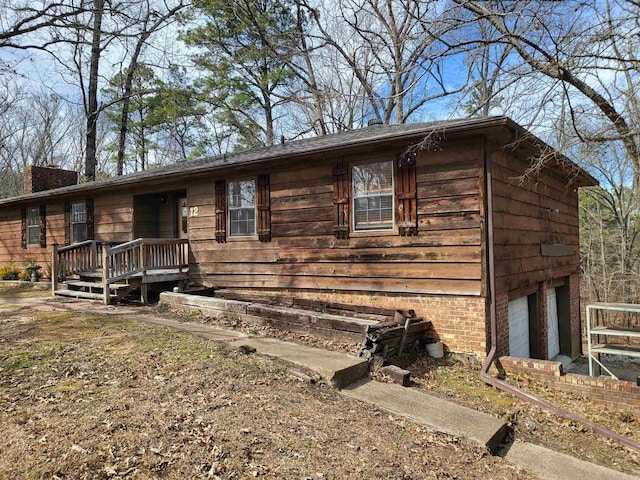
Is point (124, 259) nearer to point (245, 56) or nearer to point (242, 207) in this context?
point (242, 207)

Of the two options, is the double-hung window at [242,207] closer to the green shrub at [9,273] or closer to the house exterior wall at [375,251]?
the house exterior wall at [375,251]

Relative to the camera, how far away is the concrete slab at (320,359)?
17.1 ft

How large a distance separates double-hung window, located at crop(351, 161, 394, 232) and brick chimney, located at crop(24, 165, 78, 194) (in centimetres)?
1478

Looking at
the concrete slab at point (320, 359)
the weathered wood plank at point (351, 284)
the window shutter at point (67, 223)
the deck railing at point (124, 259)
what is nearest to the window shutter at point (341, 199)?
the weathered wood plank at point (351, 284)

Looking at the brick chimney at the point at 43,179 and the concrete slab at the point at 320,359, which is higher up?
the brick chimney at the point at 43,179

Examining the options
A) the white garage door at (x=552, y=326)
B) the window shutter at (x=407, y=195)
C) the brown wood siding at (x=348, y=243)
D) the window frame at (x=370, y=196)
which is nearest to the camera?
the brown wood siding at (x=348, y=243)

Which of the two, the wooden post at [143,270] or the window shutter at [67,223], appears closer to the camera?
the wooden post at [143,270]

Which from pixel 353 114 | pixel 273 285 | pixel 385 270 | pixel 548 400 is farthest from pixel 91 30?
pixel 353 114

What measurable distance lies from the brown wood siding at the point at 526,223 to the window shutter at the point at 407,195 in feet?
4.29

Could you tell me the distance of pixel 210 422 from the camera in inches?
152

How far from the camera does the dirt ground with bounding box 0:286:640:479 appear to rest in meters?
3.23

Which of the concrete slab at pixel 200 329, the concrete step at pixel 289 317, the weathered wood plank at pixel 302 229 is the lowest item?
the concrete slab at pixel 200 329

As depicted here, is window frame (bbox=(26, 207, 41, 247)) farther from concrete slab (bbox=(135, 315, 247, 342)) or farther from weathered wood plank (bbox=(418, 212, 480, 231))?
weathered wood plank (bbox=(418, 212, 480, 231))

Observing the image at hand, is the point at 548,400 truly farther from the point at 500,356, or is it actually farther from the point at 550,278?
the point at 550,278
